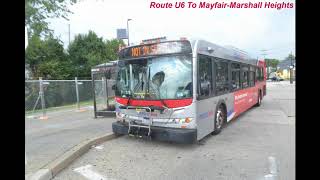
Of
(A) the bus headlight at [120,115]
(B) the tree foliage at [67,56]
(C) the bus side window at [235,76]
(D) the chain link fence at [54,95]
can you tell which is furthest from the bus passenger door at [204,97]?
(B) the tree foliage at [67,56]

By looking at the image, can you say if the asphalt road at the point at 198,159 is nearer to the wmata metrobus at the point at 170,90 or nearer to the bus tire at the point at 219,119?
the bus tire at the point at 219,119

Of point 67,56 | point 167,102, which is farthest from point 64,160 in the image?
point 67,56

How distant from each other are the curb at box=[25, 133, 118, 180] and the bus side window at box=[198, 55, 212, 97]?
9.42 feet

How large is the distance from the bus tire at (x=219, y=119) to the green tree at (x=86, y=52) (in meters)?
22.3

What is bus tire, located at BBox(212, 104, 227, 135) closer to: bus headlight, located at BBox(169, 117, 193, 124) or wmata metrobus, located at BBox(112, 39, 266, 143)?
wmata metrobus, located at BBox(112, 39, 266, 143)

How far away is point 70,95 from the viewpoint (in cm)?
1591

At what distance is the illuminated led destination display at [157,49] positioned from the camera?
640 centimetres

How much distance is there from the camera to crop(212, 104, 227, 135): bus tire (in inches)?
307

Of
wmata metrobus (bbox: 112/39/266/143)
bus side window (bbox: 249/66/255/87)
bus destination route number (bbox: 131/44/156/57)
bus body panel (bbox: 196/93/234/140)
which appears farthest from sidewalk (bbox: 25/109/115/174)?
bus side window (bbox: 249/66/255/87)

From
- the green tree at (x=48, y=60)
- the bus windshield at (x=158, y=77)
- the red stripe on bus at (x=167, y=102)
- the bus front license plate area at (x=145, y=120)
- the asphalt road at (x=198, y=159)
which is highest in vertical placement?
the green tree at (x=48, y=60)

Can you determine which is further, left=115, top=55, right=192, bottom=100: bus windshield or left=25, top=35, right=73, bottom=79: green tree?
left=25, top=35, right=73, bottom=79: green tree

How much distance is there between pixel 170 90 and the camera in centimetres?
641
